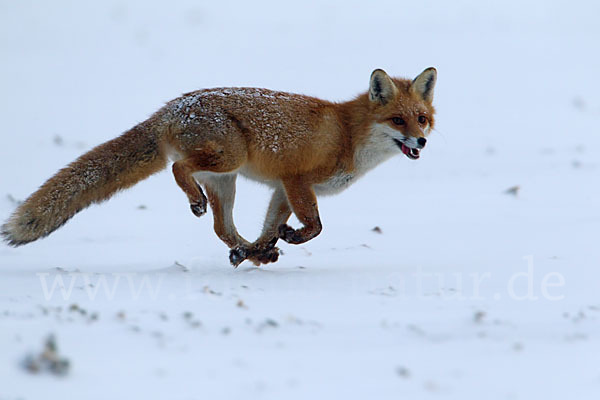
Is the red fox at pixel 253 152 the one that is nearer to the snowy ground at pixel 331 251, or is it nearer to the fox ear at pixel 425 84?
the fox ear at pixel 425 84

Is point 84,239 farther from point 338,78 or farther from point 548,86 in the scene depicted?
point 548,86

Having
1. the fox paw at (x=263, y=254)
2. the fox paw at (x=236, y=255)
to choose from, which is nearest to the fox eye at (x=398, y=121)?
the fox paw at (x=263, y=254)

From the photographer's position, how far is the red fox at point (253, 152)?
6.80 meters

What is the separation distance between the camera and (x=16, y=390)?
140 inches

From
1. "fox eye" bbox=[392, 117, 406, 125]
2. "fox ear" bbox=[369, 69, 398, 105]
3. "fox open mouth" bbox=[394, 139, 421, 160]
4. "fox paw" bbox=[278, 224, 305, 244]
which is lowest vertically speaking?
"fox paw" bbox=[278, 224, 305, 244]

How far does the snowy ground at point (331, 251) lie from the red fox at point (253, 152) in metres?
0.41

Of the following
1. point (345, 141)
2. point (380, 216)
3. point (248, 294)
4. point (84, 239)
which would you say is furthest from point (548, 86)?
point (248, 294)

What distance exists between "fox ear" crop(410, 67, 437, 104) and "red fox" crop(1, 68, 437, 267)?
12 millimetres

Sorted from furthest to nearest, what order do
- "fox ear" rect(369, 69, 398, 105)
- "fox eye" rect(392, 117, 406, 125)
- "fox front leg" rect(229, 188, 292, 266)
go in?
1. "fox ear" rect(369, 69, 398, 105)
2. "fox eye" rect(392, 117, 406, 125)
3. "fox front leg" rect(229, 188, 292, 266)

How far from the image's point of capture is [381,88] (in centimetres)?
768

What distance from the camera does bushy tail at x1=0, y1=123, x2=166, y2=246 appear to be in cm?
655

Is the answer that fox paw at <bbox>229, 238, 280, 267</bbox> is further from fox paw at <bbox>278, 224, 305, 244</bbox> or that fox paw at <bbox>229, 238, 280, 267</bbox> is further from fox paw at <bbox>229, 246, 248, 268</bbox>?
fox paw at <bbox>278, 224, 305, 244</bbox>

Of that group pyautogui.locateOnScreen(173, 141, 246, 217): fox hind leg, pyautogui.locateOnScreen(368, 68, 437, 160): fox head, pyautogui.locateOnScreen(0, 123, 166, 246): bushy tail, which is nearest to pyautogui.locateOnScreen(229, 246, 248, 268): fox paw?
pyautogui.locateOnScreen(173, 141, 246, 217): fox hind leg

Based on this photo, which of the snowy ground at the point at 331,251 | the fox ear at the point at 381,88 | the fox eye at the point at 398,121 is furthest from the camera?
the fox ear at the point at 381,88
